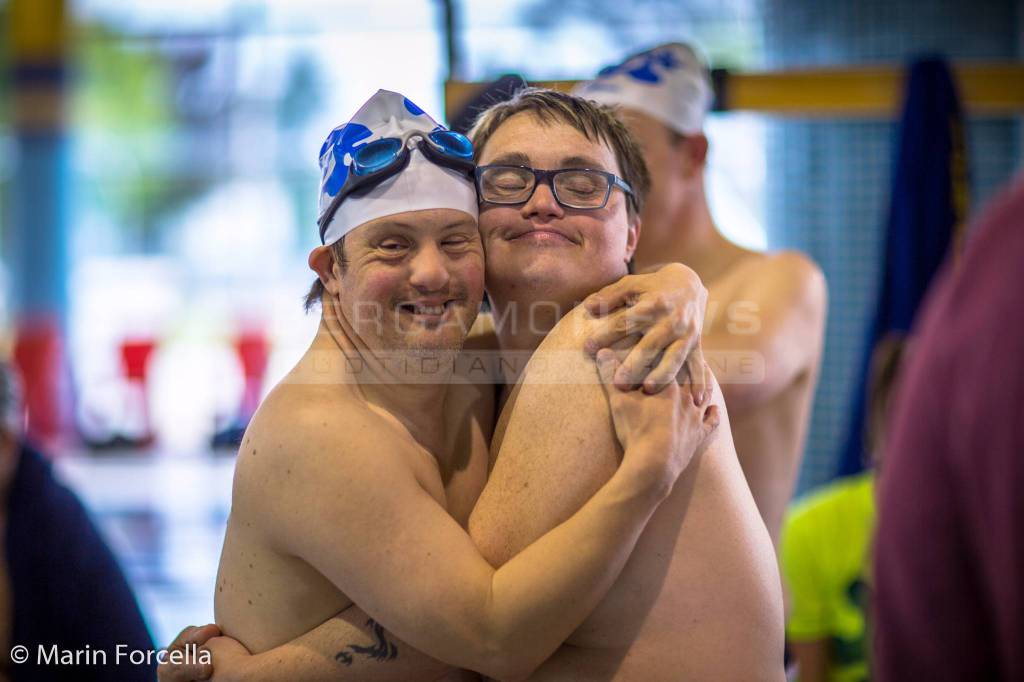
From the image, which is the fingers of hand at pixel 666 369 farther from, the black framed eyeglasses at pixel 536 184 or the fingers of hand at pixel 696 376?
the black framed eyeglasses at pixel 536 184

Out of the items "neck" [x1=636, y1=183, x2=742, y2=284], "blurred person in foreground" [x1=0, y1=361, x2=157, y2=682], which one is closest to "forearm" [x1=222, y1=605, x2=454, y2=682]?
"blurred person in foreground" [x1=0, y1=361, x2=157, y2=682]

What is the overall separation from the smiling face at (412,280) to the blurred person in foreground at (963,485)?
30.4 inches

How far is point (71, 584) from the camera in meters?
1.99

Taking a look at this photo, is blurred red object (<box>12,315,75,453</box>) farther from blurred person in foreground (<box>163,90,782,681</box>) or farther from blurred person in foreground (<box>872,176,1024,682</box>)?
blurred person in foreground (<box>872,176,1024,682</box>)

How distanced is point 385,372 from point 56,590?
0.92 m

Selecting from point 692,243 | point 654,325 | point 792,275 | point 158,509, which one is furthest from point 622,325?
point 158,509

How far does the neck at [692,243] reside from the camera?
2484mm

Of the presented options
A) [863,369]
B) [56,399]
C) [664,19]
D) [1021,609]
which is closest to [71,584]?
[1021,609]

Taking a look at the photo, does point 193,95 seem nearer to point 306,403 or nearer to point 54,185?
point 54,185

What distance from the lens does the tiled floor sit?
6.05 m

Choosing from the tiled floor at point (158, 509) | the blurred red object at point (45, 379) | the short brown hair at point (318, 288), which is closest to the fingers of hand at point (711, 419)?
the short brown hair at point (318, 288)

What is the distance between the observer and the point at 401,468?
1460mm

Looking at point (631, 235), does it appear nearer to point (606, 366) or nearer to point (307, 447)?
point (606, 366)

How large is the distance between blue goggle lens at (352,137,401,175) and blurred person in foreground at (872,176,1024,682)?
0.90m
